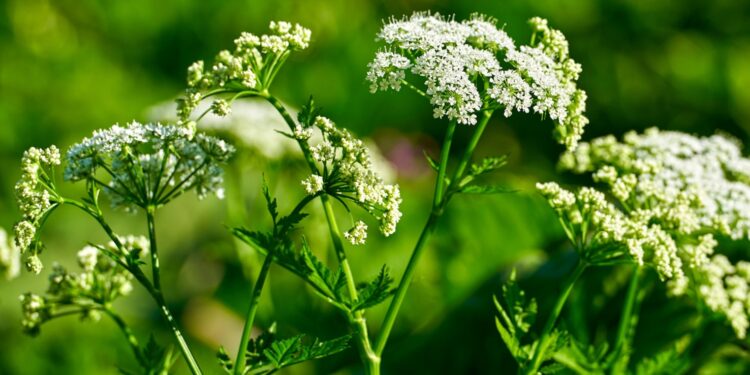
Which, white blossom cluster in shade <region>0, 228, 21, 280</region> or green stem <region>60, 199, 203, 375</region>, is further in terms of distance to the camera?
white blossom cluster in shade <region>0, 228, 21, 280</region>

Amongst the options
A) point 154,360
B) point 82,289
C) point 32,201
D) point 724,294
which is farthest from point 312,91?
point 32,201

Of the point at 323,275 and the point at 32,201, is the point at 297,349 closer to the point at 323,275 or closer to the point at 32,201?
the point at 323,275

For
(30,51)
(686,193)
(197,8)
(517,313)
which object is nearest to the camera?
(517,313)

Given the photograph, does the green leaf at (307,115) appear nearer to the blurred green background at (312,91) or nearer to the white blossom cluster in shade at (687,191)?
the white blossom cluster in shade at (687,191)

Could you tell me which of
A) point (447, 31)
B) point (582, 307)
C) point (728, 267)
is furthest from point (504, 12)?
point (447, 31)

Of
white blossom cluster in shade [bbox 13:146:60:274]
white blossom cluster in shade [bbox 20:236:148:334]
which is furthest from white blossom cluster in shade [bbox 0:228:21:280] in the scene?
white blossom cluster in shade [bbox 13:146:60:274]

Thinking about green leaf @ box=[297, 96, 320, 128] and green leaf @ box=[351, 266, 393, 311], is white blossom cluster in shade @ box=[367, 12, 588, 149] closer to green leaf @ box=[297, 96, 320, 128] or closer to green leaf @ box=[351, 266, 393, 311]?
green leaf @ box=[297, 96, 320, 128]

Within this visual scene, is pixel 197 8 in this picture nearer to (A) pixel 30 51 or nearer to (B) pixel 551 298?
(A) pixel 30 51

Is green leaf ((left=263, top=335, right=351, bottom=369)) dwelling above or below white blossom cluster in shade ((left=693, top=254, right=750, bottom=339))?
above
